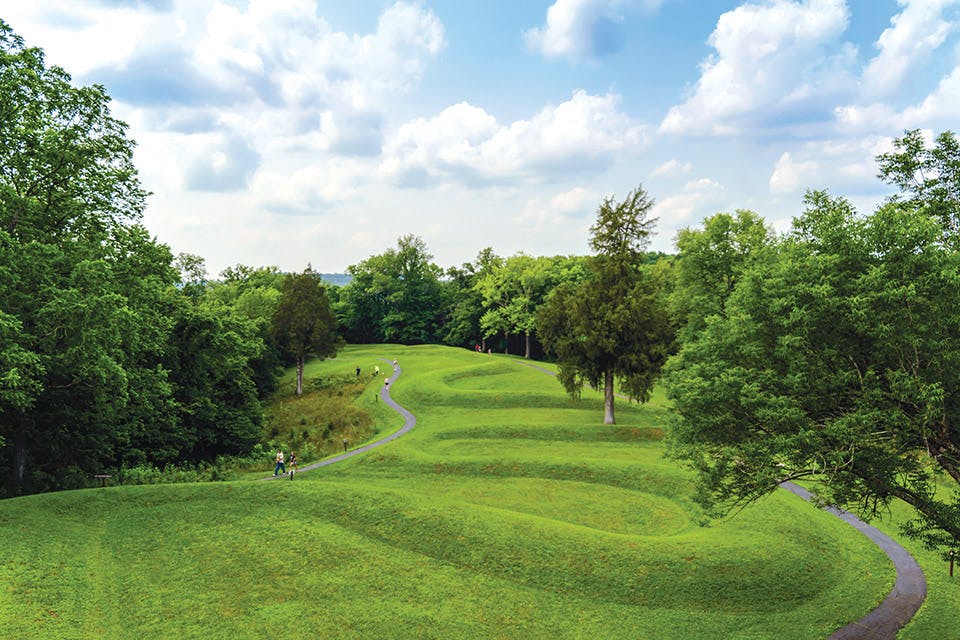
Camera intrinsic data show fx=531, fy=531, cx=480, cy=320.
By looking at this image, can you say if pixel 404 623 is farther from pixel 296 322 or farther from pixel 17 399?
pixel 296 322

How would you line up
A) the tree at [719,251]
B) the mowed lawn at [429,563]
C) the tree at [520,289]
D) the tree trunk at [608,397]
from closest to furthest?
the mowed lawn at [429,563], the tree trunk at [608,397], the tree at [719,251], the tree at [520,289]

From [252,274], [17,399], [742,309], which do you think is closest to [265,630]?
[17,399]

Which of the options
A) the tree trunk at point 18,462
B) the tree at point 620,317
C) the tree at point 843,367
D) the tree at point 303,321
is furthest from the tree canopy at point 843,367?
the tree at point 303,321

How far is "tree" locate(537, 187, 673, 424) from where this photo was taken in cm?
4012

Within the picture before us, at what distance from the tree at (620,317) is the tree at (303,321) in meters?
35.7

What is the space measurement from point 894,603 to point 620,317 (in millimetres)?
23987

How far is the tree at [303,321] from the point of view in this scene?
65750 millimetres

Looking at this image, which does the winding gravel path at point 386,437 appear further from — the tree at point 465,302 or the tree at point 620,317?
the tree at point 465,302

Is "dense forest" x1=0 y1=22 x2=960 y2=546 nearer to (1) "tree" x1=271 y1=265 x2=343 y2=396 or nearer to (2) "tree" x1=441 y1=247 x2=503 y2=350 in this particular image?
(1) "tree" x1=271 y1=265 x2=343 y2=396

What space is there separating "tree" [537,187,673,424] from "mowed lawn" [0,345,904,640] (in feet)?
35.1

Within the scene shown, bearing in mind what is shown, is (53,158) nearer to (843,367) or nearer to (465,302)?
(843,367)

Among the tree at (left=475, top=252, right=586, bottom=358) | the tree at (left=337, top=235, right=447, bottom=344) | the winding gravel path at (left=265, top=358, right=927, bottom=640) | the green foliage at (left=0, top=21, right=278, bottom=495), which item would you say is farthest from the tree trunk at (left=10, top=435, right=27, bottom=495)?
the tree at (left=337, top=235, right=447, bottom=344)

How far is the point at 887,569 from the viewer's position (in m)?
21.2

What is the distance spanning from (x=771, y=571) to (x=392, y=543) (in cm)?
1500
